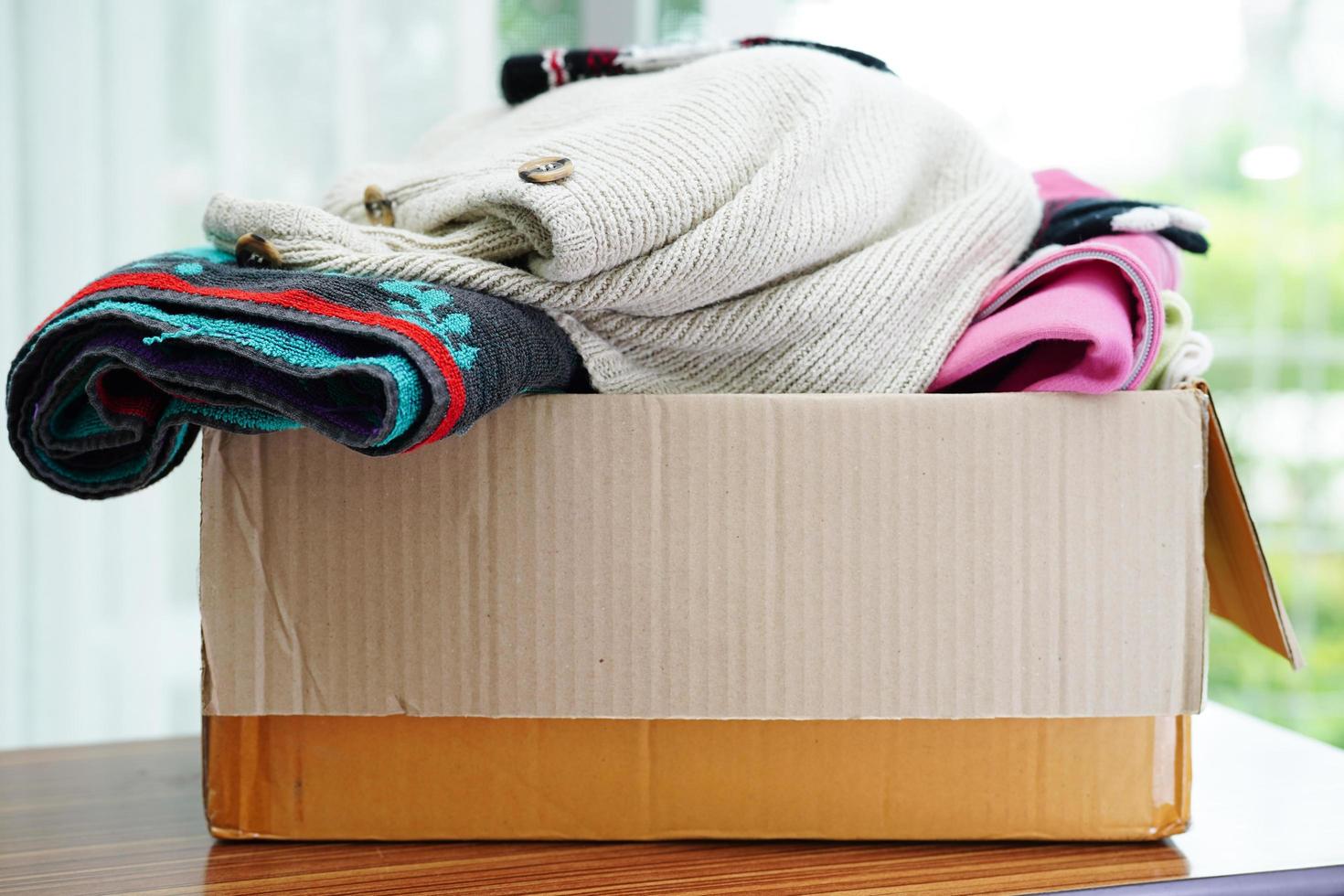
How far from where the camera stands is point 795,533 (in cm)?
38

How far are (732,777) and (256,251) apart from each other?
0.27 metres

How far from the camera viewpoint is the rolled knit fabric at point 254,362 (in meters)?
0.29

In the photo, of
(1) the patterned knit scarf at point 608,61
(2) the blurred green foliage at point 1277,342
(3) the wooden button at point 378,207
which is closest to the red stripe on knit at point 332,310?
(3) the wooden button at point 378,207

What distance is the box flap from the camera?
389 mm

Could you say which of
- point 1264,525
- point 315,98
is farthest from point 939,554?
point 1264,525

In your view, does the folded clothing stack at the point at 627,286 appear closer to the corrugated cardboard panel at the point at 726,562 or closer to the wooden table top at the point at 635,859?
the corrugated cardboard panel at the point at 726,562

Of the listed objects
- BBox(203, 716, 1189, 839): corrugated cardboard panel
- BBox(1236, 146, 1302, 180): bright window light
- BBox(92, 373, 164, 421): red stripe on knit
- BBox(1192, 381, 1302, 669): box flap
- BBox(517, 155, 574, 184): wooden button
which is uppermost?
BBox(1236, 146, 1302, 180): bright window light

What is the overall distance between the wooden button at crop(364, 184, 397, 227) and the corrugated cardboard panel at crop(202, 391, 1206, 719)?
0.12 metres

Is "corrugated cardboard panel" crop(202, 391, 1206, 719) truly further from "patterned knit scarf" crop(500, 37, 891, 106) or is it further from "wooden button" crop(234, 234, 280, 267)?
"patterned knit scarf" crop(500, 37, 891, 106)

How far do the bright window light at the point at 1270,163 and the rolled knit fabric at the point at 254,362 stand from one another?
5.10 ft

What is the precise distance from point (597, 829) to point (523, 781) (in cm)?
3

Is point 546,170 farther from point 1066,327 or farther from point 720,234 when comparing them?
point 1066,327

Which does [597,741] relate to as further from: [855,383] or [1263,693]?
[1263,693]

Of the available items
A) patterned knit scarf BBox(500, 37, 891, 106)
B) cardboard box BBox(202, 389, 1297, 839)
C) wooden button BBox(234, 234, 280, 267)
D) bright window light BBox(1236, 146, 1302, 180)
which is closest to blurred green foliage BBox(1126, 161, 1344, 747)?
bright window light BBox(1236, 146, 1302, 180)
